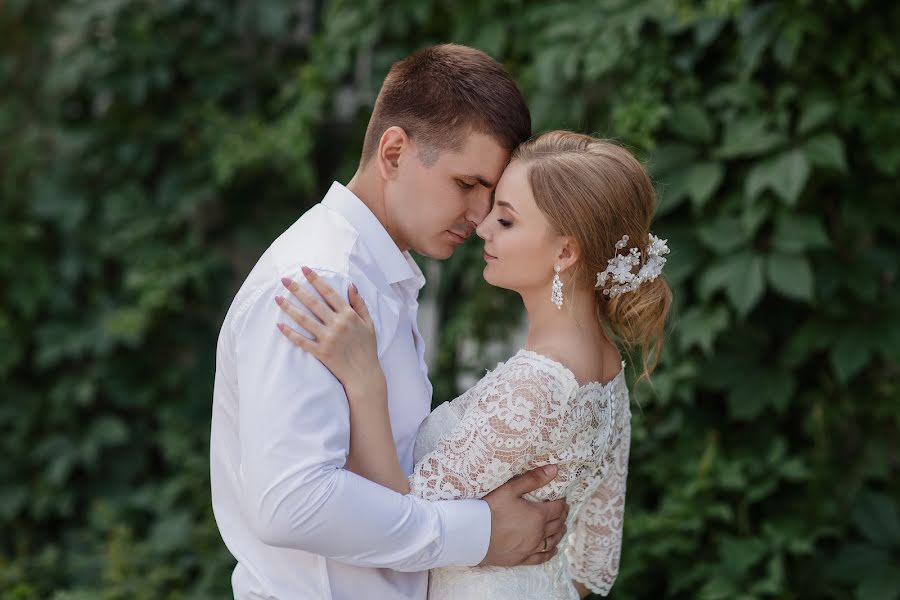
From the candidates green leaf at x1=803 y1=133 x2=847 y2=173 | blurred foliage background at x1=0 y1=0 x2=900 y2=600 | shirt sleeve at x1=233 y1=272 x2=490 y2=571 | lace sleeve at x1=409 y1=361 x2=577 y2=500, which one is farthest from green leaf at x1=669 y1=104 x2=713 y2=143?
shirt sleeve at x1=233 y1=272 x2=490 y2=571

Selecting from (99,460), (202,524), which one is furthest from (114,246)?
(202,524)

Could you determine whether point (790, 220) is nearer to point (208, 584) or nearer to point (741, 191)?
point (741, 191)

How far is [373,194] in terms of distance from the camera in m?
2.14

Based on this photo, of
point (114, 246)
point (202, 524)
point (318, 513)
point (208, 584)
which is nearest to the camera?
point (318, 513)

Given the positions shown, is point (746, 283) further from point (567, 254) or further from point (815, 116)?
point (567, 254)

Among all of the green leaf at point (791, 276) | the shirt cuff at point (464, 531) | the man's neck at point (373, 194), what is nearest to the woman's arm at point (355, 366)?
the shirt cuff at point (464, 531)

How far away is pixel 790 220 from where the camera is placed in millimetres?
3336

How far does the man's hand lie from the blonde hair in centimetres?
42

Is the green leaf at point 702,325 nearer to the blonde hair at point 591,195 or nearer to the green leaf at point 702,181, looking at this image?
the green leaf at point 702,181

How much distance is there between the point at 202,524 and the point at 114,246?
1369 millimetres

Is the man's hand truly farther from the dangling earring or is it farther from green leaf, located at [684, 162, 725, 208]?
green leaf, located at [684, 162, 725, 208]

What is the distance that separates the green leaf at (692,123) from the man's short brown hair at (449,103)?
1.45 meters

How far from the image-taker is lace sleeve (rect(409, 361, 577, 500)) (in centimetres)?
194

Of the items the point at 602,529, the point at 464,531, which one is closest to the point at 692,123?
the point at 602,529
